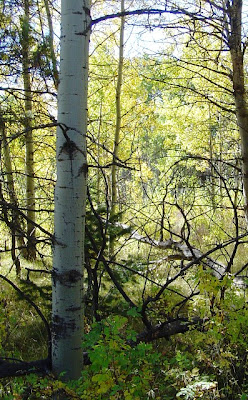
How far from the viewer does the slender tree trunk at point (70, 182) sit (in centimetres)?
165

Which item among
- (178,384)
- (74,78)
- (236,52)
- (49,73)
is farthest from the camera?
(49,73)

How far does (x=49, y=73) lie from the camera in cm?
347

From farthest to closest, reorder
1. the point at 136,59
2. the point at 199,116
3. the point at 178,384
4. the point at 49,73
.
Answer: the point at 199,116
the point at 136,59
the point at 49,73
the point at 178,384

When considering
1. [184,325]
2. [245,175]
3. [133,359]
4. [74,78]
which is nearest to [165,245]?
[245,175]

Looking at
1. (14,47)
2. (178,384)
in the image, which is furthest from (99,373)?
(14,47)

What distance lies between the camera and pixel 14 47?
3980mm

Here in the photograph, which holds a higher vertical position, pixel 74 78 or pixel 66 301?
pixel 74 78

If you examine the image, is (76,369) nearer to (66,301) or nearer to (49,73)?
(66,301)

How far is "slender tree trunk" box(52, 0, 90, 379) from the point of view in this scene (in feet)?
5.42

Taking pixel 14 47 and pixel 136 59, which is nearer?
pixel 14 47

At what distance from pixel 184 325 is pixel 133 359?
2.42 ft

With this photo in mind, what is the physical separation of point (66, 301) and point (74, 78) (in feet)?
3.48

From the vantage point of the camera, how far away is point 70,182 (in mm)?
1668

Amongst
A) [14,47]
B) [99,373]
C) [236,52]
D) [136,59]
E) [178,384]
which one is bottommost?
[178,384]
